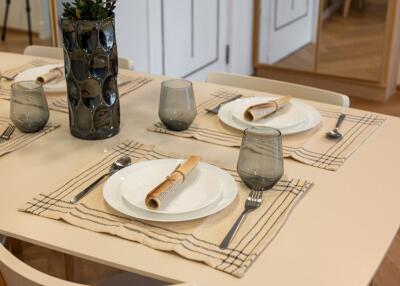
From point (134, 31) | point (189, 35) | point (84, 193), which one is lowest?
point (189, 35)

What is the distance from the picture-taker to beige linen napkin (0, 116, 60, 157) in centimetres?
140

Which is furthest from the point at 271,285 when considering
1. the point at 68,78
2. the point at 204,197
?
the point at 68,78

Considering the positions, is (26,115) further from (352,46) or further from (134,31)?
(352,46)

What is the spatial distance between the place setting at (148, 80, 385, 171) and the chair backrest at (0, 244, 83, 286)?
62 centimetres

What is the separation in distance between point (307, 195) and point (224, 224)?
0.20 metres

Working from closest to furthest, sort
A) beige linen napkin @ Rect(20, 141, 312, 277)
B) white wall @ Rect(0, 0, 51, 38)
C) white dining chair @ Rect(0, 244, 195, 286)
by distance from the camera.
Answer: white dining chair @ Rect(0, 244, 195, 286) < beige linen napkin @ Rect(20, 141, 312, 277) < white wall @ Rect(0, 0, 51, 38)

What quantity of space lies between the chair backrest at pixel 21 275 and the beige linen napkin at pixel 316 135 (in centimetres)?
61

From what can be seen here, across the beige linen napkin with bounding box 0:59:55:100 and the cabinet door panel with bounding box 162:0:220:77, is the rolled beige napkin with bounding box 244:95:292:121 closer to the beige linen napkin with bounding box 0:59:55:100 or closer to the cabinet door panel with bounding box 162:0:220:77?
the beige linen napkin with bounding box 0:59:55:100

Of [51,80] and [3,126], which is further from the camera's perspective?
[51,80]

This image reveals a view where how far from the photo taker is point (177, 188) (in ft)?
3.93

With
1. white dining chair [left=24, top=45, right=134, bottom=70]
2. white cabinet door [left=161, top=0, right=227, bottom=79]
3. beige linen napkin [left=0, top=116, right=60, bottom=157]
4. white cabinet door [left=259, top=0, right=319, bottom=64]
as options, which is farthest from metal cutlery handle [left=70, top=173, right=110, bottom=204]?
white cabinet door [left=259, top=0, right=319, bottom=64]

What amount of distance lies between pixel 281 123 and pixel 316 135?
0.09 metres

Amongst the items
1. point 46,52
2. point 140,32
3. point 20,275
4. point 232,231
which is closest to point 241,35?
point 140,32

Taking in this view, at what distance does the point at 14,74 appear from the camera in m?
1.87
